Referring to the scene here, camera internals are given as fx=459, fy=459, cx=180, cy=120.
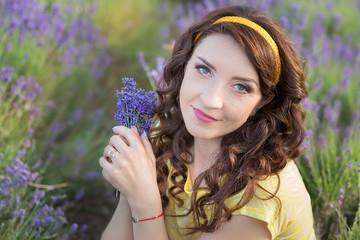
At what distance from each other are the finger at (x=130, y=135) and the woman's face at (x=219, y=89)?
0.66ft

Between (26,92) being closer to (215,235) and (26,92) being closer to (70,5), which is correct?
(70,5)

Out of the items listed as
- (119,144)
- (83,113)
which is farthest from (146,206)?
(83,113)

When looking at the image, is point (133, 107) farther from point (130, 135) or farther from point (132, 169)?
point (132, 169)

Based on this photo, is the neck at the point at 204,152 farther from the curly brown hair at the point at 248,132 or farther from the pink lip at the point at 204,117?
the pink lip at the point at 204,117

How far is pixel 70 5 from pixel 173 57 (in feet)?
6.32

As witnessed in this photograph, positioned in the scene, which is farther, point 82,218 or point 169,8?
point 169,8

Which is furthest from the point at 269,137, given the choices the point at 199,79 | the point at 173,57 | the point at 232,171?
the point at 173,57

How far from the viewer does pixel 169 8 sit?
17.3ft

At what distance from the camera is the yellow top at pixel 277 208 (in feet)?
5.57

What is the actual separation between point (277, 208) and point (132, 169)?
56 centimetres

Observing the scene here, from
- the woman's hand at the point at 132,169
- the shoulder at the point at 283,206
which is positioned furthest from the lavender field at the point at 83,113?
the woman's hand at the point at 132,169

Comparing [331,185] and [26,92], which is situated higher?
[26,92]

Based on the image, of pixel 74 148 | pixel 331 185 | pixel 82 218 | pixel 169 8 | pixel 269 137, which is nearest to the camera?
pixel 269 137

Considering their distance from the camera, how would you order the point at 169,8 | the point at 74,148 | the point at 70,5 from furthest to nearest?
the point at 169,8 < the point at 70,5 < the point at 74,148
